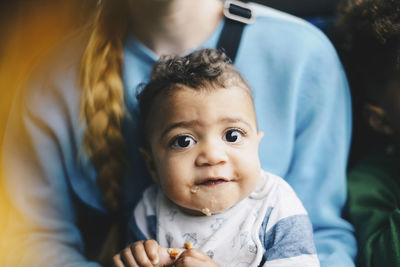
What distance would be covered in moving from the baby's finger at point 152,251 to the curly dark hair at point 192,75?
30 cm

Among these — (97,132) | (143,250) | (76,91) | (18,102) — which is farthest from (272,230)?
(18,102)

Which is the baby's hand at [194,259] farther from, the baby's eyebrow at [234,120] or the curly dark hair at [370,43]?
the curly dark hair at [370,43]

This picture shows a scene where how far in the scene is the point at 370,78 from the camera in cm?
132

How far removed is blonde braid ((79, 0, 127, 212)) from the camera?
1.17 m

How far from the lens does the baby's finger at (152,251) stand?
2.97ft

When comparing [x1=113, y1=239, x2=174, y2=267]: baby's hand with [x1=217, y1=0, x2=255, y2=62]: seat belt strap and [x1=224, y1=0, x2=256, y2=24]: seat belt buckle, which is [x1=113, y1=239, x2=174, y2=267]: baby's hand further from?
[x1=224, y1=0, x2=256, y2=24]: seat belt buckle

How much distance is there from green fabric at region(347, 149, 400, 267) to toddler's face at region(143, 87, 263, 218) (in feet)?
1.31

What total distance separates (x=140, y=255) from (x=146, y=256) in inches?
0.5

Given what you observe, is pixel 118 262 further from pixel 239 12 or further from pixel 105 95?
pixel 239 12

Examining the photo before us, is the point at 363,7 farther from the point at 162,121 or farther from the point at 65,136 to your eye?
the point at 65,136

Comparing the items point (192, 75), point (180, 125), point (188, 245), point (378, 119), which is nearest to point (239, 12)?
point (192, 75)

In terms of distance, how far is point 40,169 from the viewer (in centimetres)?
123

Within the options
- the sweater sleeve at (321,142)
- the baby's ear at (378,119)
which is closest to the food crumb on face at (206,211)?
the sweater sleeve at (321,142)

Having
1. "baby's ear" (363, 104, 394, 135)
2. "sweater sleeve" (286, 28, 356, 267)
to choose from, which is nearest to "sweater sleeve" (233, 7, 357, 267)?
"sweater sleeve" (286, 28, 356, 267)
